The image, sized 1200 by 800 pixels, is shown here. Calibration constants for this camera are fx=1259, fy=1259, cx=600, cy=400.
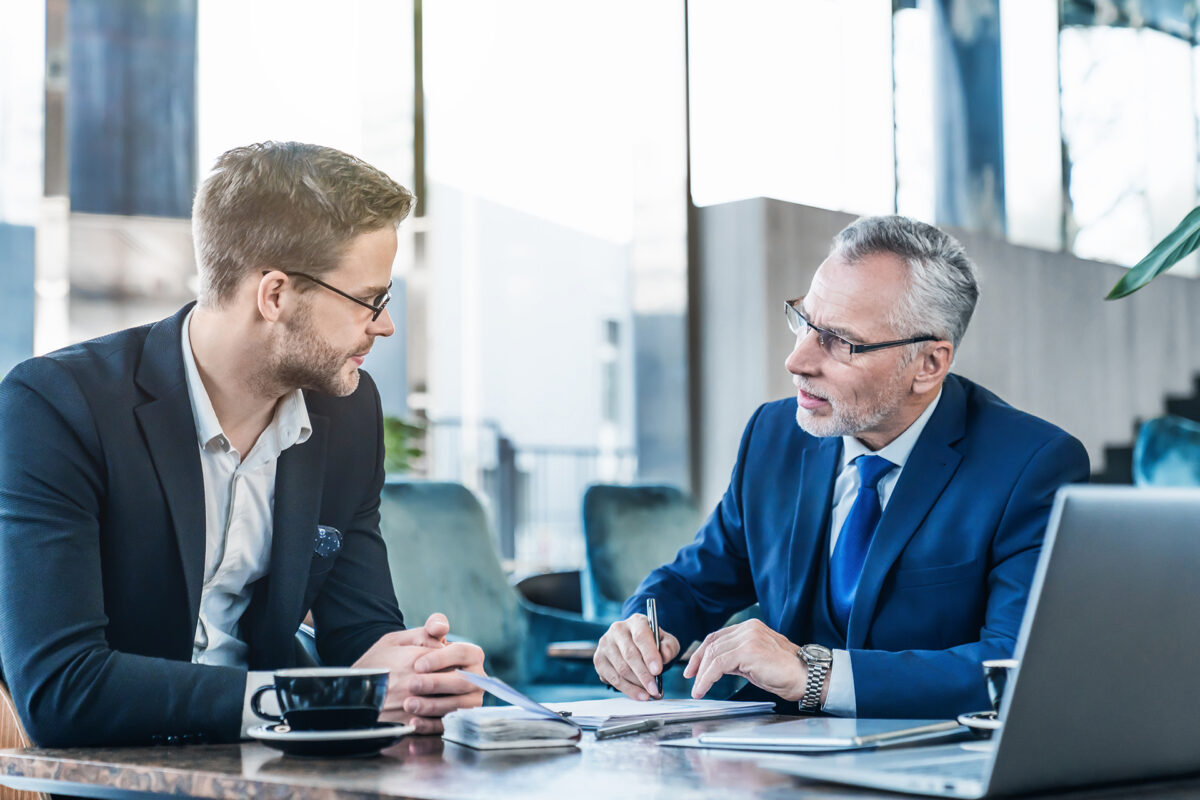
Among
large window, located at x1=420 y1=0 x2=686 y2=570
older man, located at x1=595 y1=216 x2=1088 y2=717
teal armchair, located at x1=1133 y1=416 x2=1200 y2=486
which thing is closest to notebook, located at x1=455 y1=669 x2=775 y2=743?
older man, located at x1=595 y1=216 x2=1088 y2=717

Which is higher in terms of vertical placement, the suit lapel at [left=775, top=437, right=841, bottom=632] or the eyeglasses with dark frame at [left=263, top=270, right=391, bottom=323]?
the eyeglasses with dark frame at [left=263, top=270, right=391, bottom=323]

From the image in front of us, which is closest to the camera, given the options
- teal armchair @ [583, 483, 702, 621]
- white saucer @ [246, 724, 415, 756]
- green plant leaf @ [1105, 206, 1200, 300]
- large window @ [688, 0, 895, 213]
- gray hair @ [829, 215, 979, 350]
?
white saucer @ [246, 724, 415, 756]

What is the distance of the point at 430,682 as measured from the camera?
1.31 metres

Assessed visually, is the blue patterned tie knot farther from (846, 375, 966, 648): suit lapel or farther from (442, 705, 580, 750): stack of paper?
(442, 705, 580, 750): stack of paper

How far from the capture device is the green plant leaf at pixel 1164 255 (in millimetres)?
1771

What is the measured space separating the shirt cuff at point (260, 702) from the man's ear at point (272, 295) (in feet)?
1.67

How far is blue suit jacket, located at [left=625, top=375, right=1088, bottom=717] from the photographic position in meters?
1.52

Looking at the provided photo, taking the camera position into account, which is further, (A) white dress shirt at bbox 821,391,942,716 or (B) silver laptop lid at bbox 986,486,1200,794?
(A) white dress shirt at bbox 821,391,942,716

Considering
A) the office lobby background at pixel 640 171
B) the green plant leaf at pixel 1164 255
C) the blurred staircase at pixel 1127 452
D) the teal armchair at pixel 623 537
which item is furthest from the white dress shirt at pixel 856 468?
the blurred staircase at pixel 1127 452

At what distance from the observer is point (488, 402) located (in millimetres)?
7648

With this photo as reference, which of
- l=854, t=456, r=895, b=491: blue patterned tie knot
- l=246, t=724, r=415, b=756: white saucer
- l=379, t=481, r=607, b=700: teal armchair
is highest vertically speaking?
l=854, t=456, r=895, b=491: blue patterned tie knot

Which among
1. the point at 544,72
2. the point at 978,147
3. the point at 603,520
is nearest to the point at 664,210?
the point at 544,72

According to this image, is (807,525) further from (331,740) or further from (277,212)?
(331,740)

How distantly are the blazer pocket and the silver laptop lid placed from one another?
0.78m
